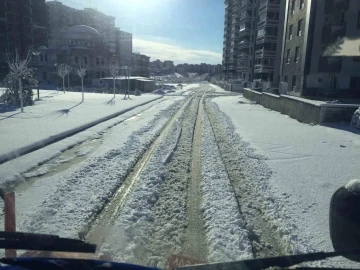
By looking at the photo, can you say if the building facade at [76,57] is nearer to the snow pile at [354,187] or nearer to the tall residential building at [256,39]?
the tall residential building at [256,39]

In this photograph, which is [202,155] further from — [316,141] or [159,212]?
[316,141]

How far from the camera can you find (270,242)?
13.3 feet

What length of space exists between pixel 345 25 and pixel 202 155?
72.2 feet

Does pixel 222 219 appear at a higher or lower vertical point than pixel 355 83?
lower

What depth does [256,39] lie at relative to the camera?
58.7m

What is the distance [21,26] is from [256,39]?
52167mm

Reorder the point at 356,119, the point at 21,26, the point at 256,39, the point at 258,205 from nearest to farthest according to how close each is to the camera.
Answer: the point at 258,205 < the point at 356,119 < the point at 256,39 < the point at 21,26

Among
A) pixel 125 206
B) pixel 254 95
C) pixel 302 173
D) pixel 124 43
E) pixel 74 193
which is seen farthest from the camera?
pixel 124 43

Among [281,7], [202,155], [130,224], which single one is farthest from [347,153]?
[281,7]

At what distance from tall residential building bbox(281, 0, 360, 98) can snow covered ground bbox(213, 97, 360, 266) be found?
13.9 m

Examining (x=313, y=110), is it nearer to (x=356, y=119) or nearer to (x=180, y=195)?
(x=356, y=119)

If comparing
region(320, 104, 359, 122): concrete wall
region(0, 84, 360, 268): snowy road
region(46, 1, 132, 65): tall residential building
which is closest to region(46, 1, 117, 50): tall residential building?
region(46, 1, 132, 65): tall residential building

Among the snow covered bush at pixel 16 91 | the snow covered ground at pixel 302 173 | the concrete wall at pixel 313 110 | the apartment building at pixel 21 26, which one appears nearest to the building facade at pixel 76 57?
the apartment building at pixel 21 26

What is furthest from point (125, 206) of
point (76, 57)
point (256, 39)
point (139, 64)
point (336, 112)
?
point (139, 64)
